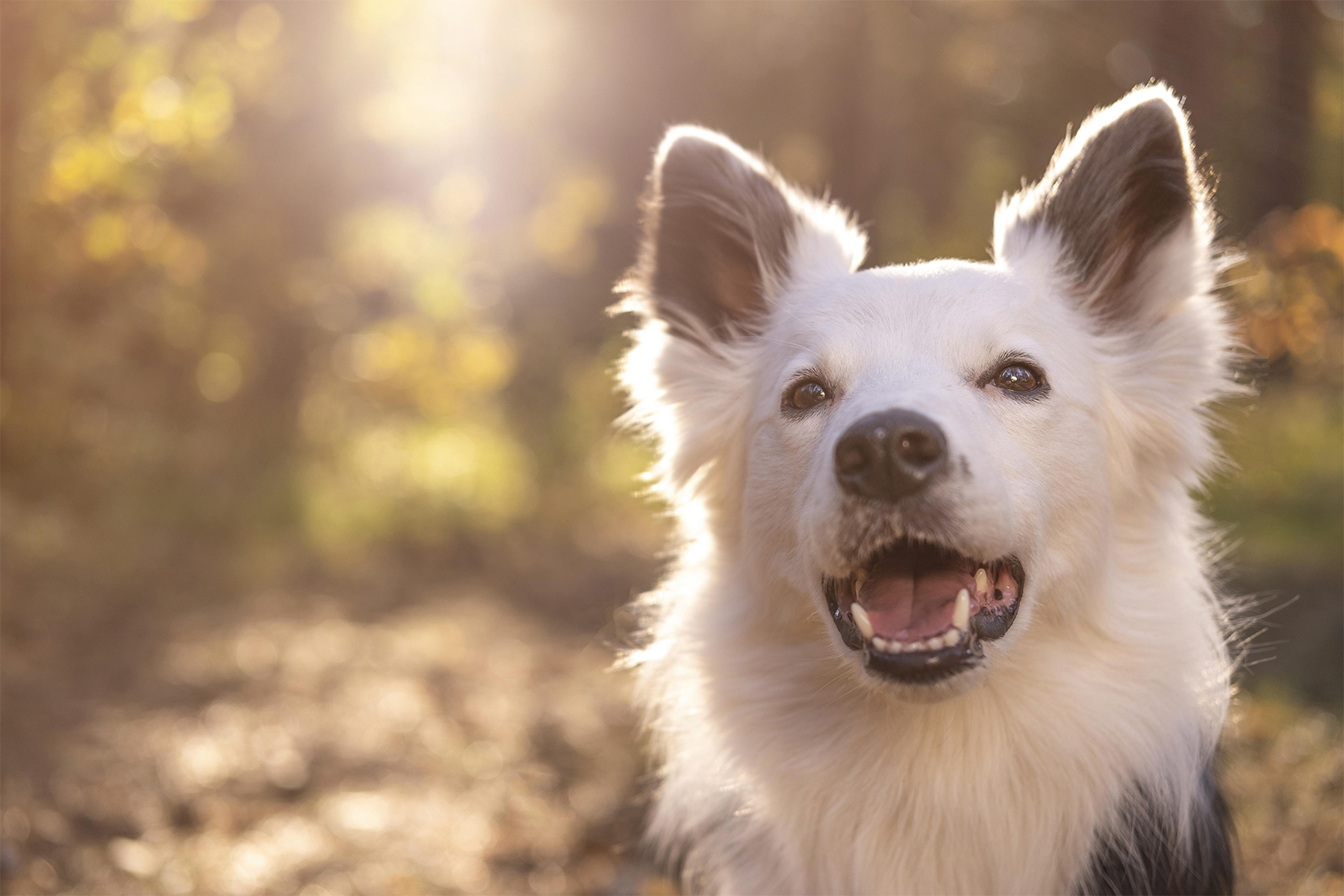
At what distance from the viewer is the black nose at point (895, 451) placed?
253 centimetres

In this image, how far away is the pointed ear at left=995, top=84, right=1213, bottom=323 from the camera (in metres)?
3.10

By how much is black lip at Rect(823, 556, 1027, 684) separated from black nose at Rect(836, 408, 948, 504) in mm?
398

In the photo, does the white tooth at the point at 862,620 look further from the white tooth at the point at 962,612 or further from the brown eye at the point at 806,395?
the brown eye at the point at 806,395

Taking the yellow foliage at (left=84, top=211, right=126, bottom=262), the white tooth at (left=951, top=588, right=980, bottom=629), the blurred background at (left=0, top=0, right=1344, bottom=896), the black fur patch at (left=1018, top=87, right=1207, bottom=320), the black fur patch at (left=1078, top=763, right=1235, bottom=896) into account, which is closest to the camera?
the white tooth at (left=951, top=588, right=980, bottom=629)

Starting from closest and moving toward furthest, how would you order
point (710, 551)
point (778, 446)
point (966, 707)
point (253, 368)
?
point (966, 707) → point (778, 446) → point (710, 551) → point (253, 368)

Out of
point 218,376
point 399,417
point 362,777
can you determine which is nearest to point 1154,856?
point 362,777

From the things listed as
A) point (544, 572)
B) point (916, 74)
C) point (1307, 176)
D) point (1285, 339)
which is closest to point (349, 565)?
point (544, 572)

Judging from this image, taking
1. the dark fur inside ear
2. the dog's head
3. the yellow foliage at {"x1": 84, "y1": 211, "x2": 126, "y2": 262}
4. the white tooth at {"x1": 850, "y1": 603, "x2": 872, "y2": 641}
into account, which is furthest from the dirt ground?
the yellow foliage at {"x1": 84, "y1": 211, "x2": 126, "y2": 262}

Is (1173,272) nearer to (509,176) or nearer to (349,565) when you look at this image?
(349,565)

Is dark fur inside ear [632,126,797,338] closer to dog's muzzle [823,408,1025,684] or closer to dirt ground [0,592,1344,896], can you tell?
dog's muzzle [823,408,1025,684]

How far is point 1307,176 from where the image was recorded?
11.4 m

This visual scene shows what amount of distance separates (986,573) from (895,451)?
1.61 feet

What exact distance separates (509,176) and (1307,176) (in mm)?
9048

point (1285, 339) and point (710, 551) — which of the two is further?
point (1285, 339)
